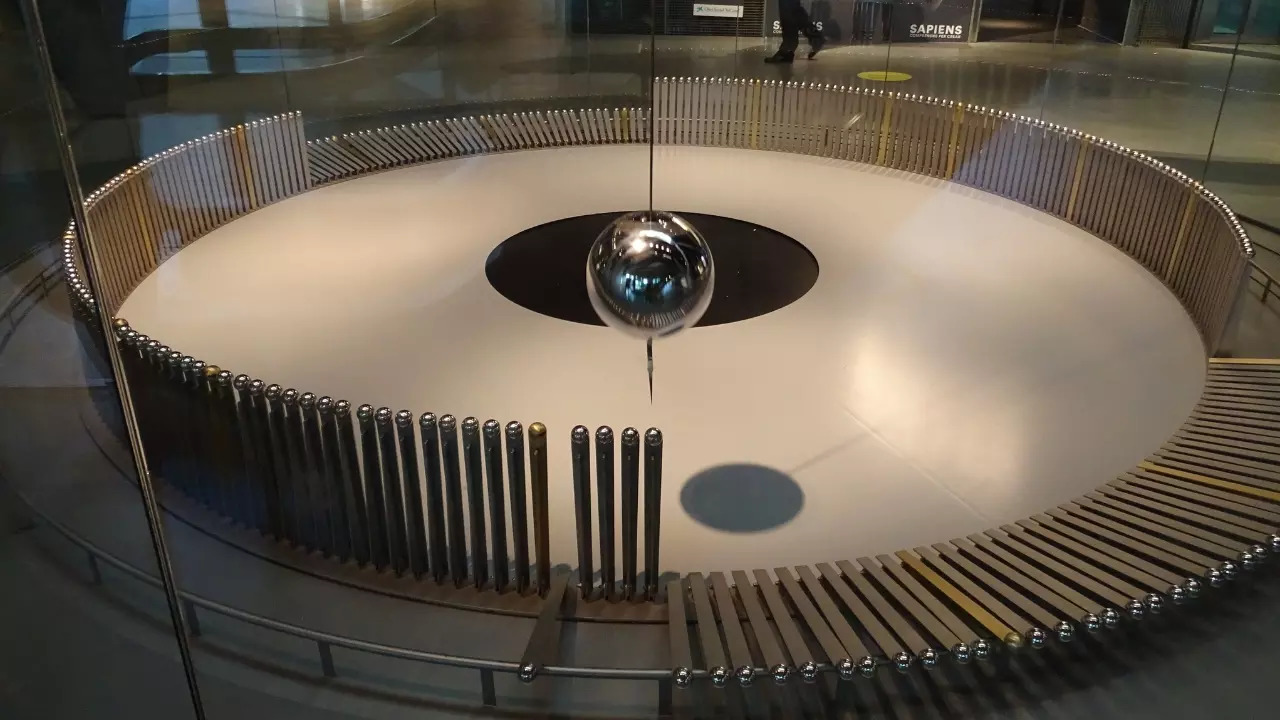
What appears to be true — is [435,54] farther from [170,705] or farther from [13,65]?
[170,705]

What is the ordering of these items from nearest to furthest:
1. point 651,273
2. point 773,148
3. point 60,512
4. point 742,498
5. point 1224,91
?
point 651,273 → point 60,512 → point 742,498 → point 1224,91 → point 773,148

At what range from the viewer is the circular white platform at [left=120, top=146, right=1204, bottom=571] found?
5.75 metres

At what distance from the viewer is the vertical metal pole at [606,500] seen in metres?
4.27

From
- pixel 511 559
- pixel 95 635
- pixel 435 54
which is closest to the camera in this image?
pixel 95 635

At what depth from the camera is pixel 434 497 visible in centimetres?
455

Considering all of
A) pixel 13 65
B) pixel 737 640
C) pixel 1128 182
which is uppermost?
pixel 13 65

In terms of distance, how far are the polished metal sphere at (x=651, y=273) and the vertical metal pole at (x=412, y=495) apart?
1258mm

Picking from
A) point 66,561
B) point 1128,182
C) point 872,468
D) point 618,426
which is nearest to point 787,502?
point 872,468

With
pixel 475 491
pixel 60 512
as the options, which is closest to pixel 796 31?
pixel 475 491

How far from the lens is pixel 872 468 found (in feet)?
19.6

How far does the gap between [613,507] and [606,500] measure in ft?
0.17

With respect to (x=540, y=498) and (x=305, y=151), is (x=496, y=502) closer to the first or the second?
(x=540, y=498)

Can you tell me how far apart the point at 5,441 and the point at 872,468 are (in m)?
5.50

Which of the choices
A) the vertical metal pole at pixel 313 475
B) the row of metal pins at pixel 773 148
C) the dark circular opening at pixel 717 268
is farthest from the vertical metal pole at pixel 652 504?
the row of metal pins at pixel 773 148
